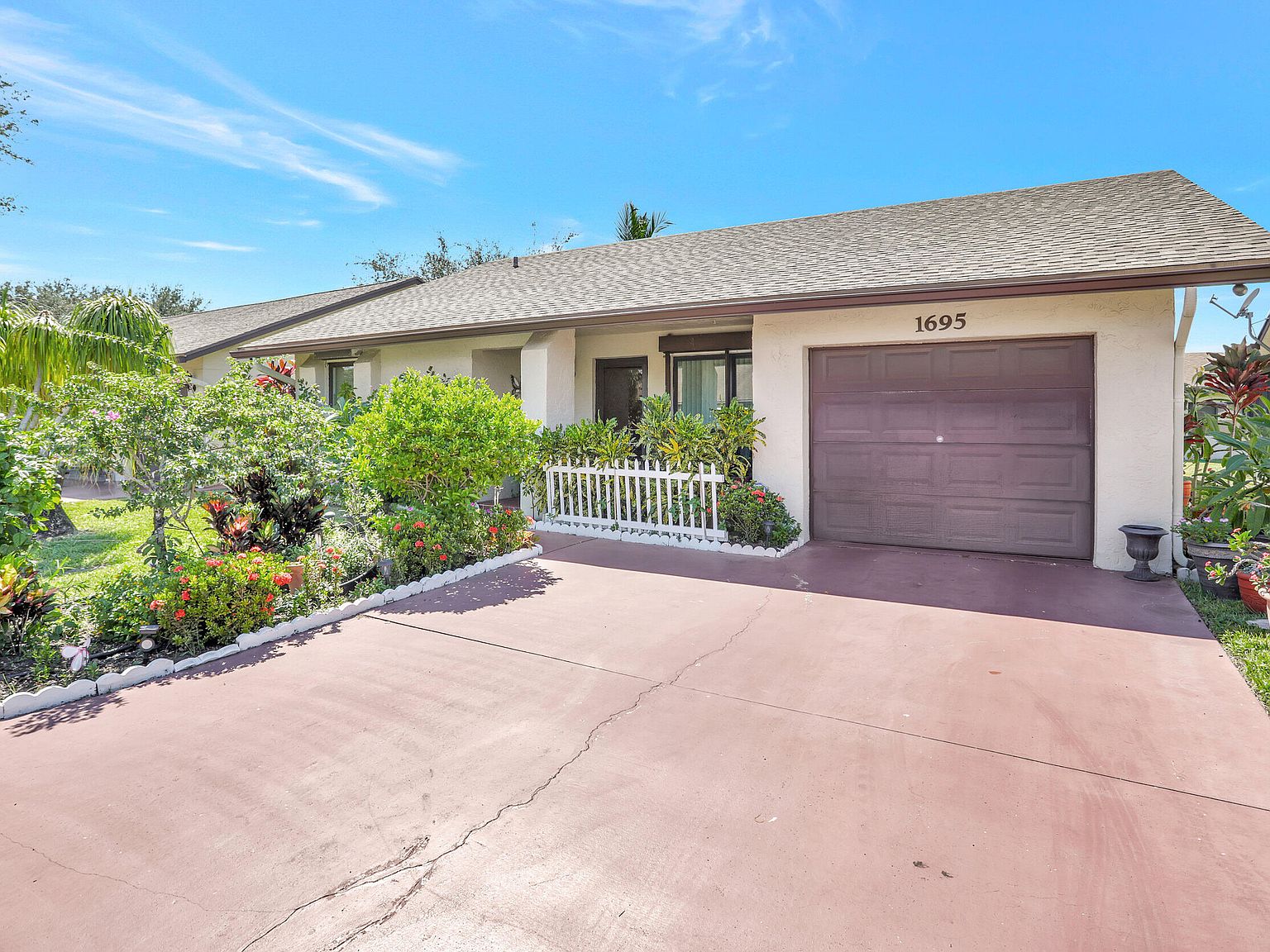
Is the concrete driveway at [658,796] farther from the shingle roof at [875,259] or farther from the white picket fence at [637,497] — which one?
the shingle roof at [875,259]

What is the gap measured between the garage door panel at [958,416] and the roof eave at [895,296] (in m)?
1.31

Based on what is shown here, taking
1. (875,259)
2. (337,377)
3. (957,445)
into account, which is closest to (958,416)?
(957,445)

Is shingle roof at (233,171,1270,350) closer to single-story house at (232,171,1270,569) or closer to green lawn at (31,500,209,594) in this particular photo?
single-story house at (232,171,1270,569)

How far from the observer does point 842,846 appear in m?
2.41

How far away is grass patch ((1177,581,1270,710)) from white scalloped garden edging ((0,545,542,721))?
20.4ft

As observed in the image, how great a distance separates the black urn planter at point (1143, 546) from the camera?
6105 mm

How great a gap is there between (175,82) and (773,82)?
1034 centimetres

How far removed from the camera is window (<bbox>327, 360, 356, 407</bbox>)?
13.6 metres

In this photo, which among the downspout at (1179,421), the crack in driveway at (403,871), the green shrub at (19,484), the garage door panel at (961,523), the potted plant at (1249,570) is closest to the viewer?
the crack in driveway at (403,871)

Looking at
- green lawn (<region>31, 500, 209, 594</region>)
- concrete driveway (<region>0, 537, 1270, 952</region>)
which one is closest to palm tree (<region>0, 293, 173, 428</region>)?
green lawn (<region>31, 500, 209, 594</region>)

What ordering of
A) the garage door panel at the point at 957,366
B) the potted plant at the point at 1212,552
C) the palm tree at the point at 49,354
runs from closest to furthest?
the potted plant at the point at 1212,552 < the garage door panel at the point at 957,366 < the palm tree at the point at 49,354

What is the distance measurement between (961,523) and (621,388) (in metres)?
6.01

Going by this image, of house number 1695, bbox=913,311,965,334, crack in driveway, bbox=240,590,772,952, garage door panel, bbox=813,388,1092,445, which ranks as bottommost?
crack in driveway, bbox=240,590,772,952

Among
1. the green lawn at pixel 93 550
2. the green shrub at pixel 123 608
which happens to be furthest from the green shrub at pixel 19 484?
the green lawn at pixel 93 550
